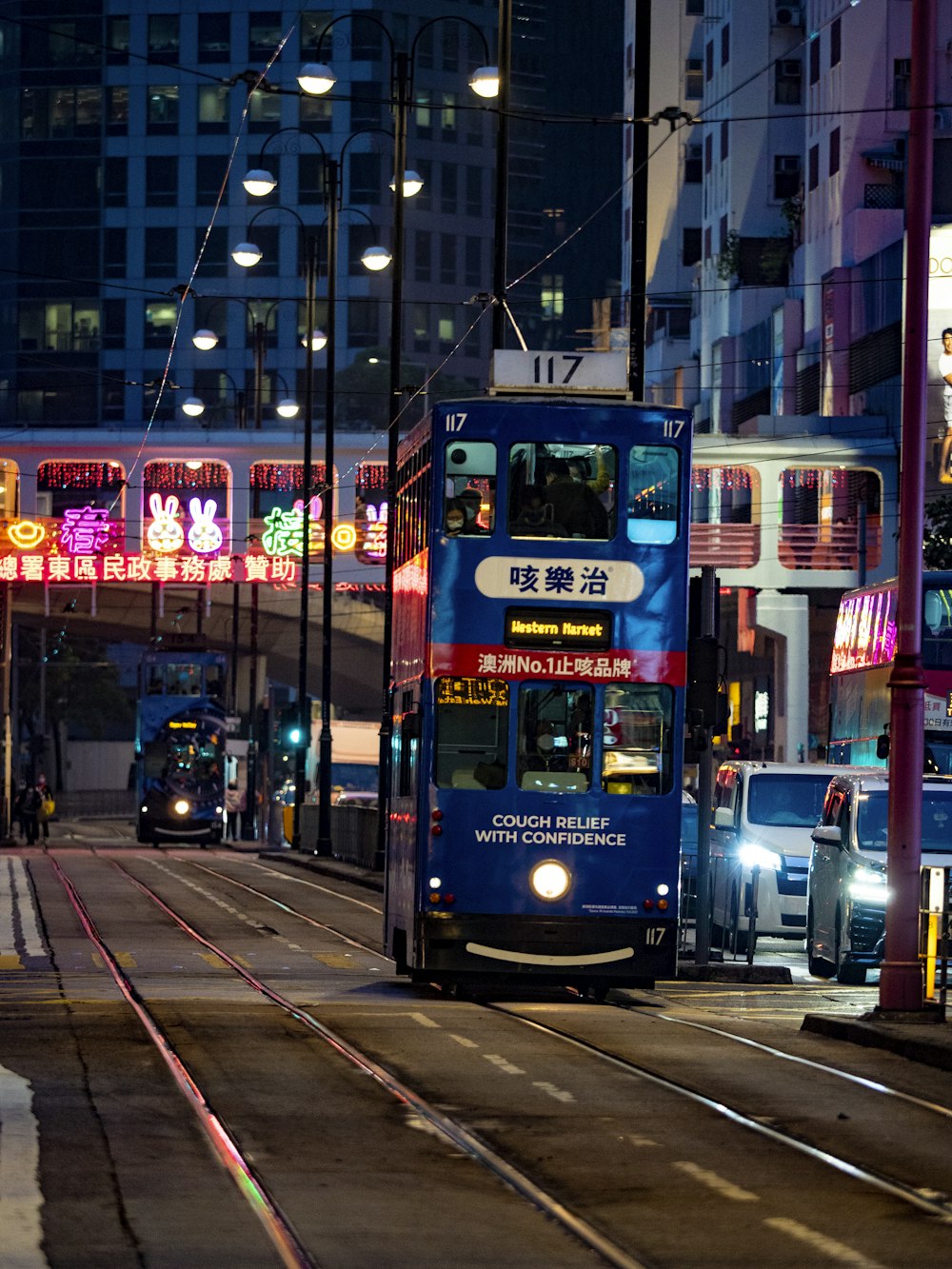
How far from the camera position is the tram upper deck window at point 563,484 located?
20.3 meters

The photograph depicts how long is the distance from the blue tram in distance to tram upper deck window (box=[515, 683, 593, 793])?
47.1 m

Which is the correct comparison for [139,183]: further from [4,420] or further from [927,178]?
[927,178]

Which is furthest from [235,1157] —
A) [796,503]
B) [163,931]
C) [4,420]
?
[4,420]

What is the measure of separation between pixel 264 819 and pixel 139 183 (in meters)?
65.5

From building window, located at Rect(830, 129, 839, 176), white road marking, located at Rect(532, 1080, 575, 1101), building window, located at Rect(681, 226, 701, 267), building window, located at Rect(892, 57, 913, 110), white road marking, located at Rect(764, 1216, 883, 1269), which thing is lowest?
white road marking, located at Rect(532, 1080, 575, 1101)

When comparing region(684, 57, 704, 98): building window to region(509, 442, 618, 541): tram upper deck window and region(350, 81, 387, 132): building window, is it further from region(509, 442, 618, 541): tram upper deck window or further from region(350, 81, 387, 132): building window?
region(509, 442, 618, 541): tram upper deck window

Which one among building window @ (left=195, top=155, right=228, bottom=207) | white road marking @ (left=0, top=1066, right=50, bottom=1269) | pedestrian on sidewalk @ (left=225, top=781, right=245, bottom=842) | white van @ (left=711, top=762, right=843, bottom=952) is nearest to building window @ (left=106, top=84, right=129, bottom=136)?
building window @ (left=195, top=155, right=228, bottom=207)

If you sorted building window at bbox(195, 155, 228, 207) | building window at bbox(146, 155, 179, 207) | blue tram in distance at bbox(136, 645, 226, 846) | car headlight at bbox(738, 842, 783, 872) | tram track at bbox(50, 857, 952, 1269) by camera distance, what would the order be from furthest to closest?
building window at bbox(146, 155, 179, 207), building window at bbox(195, 155, 228, 207), blue tram in distance at bbox(136, 645, 226, 846), car headlight at bbox(738, 842, 783, 872), tram track at bbox(50, 857, 952, 1269)

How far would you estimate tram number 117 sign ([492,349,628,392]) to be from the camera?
20.8m

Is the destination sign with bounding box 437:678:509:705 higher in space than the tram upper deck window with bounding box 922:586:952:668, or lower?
lower

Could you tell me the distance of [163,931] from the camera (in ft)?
97.7

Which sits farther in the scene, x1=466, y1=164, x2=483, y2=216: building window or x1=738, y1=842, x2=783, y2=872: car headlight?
x1=466, y1=164, x2=483, y2=216: building window

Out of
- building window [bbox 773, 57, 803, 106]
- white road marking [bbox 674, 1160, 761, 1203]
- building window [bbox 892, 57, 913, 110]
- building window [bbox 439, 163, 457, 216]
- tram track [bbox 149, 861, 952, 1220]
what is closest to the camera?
white road marking [bbox 674, 1160, 761, 1203]

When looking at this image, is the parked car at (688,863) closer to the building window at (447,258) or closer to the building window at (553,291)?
the building window at (447,258)
